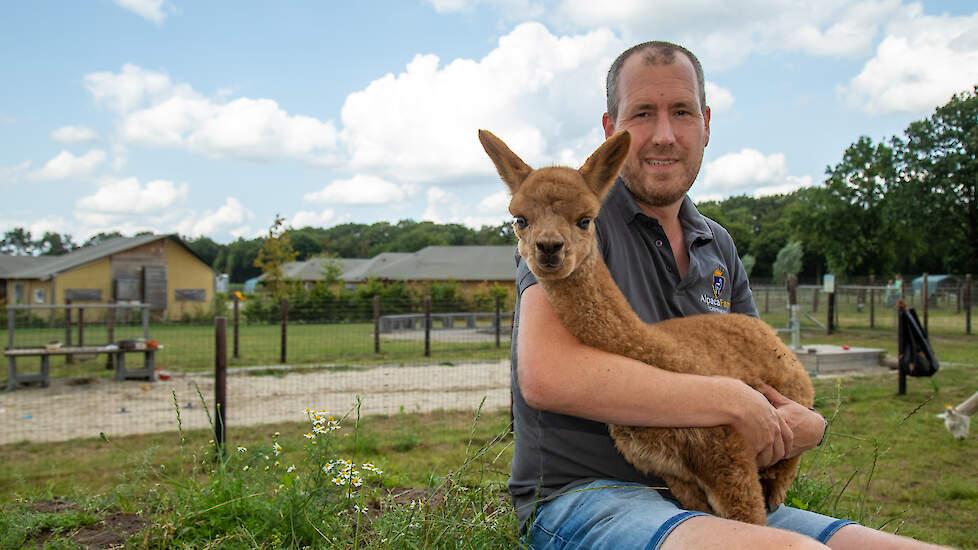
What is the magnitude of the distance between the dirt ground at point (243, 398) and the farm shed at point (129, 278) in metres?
26.8

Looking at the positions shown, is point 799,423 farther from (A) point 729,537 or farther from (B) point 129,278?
(B) point 129,278

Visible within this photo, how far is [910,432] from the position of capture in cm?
865

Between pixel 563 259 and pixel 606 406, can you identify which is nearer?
pixel 606 406

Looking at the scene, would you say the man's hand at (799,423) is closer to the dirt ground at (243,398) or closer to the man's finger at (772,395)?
the man's finger at (772,395)

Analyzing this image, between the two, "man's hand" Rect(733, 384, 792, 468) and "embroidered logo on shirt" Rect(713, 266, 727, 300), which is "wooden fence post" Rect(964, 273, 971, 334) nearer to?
"embroidered logo on shirt" Rect(713, 266, 727, 300)

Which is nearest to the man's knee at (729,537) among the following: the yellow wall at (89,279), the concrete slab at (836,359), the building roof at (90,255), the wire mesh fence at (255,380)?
the wire mesh fence at (255,380)

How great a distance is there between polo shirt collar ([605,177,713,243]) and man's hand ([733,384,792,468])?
2.88 ft

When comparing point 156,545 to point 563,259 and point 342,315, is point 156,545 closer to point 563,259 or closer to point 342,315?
point 563,259

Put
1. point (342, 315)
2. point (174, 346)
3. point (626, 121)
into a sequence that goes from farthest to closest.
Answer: point (342, 315) → point (174, 346) → point (626, 121)

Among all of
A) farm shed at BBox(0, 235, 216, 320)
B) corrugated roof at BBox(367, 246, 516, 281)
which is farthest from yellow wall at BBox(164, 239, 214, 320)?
corrugated roof at BBox(367, 246, 516, 281)

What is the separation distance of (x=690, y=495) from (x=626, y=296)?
79 centimetres

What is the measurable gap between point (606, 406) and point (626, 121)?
1.32 m

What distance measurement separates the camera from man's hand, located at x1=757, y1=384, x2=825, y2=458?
233 cm

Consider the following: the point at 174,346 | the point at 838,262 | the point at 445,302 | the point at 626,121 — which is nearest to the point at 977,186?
the point at 838,262
